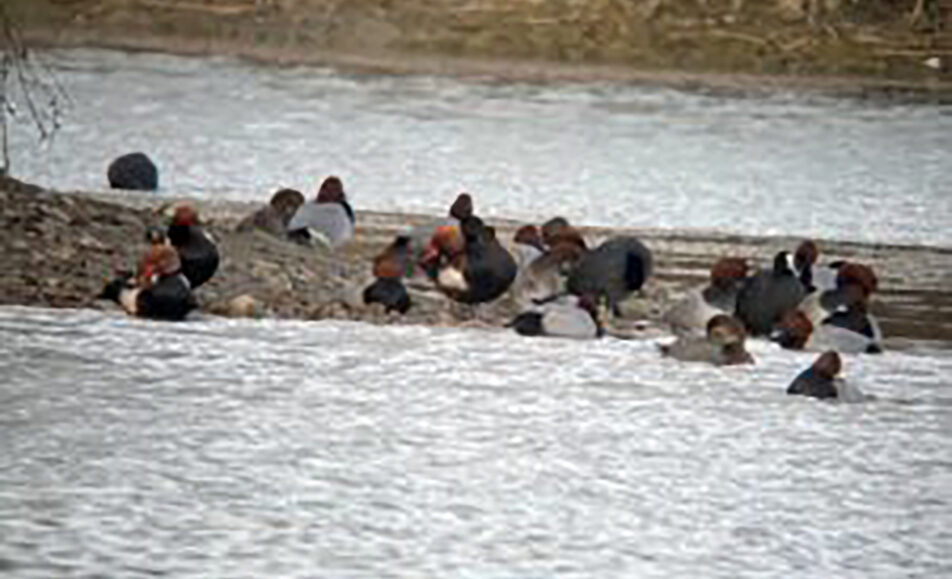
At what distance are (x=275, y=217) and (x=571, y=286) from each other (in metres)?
2.19

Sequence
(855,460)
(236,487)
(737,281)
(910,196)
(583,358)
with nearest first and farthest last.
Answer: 1. (236,487)
2. (855,460)
3. (583,358)
4. (737,281)
5. (910,196)

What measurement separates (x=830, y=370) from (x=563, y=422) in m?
1.39

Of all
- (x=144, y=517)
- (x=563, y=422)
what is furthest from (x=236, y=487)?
(x=563, y=422)

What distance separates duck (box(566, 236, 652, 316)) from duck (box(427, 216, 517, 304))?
35 cm

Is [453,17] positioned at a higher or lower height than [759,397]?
higher

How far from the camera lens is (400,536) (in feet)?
24.3

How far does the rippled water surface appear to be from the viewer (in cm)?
727

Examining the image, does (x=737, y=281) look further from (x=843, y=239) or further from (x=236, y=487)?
(x=236, y=487)

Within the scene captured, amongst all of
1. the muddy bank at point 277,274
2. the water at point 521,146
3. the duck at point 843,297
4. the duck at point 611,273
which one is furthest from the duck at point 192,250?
the water at point 521,146

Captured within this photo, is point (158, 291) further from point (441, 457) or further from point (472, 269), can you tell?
point (441, 457)

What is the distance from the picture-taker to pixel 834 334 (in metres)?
11.6

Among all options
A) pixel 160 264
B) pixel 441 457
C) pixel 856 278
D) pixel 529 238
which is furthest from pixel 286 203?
pixel 441 457

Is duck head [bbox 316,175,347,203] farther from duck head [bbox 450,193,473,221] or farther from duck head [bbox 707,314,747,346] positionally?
duck head [bbox 707,314,747,346]

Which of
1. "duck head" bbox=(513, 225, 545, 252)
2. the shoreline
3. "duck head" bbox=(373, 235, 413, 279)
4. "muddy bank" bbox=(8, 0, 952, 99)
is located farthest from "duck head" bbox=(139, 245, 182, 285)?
"muddy bank" bbox=(8, 0, 952, 99)
